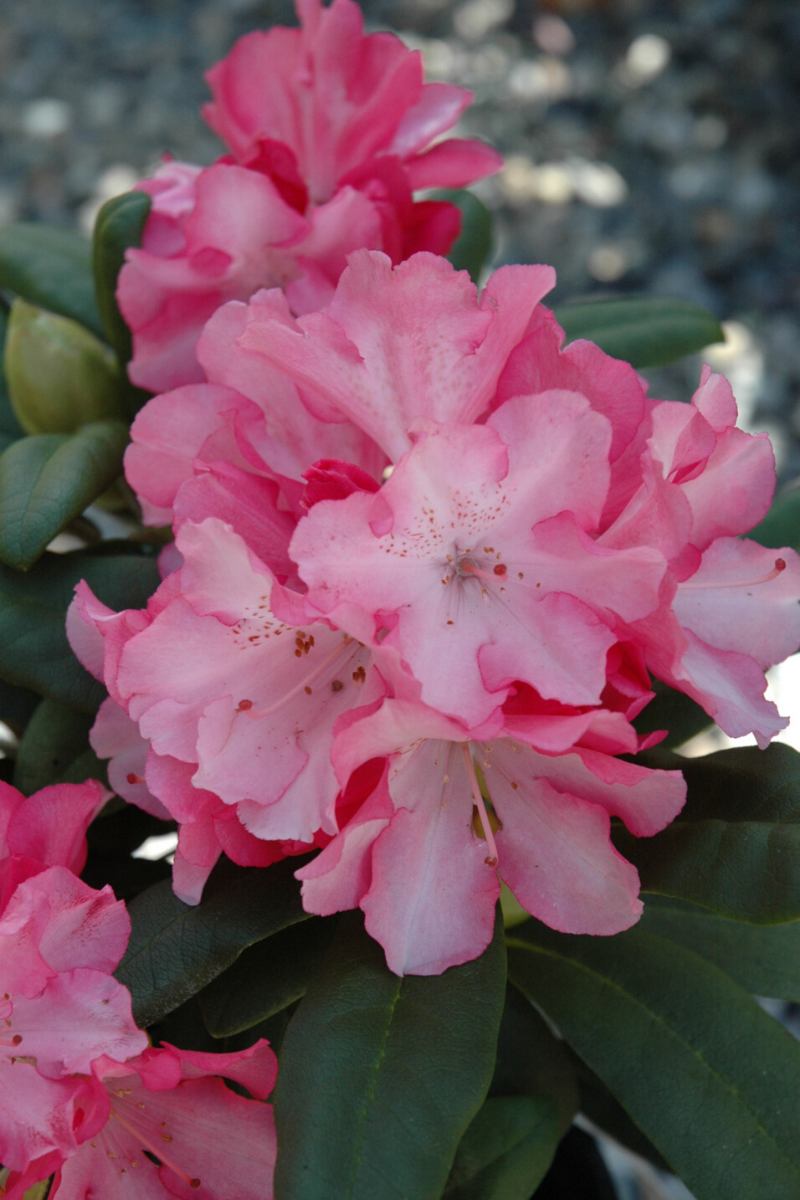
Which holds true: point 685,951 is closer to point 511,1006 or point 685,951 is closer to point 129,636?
point 511,1006

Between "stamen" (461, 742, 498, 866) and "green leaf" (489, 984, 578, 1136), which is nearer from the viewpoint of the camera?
"stamen" (461, 742, 498, 866)

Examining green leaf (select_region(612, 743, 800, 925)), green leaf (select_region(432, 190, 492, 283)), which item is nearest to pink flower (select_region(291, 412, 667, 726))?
green leaf (select_region(612, 743, 800, 925))

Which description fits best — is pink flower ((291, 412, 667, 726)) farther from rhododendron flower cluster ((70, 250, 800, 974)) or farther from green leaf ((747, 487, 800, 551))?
green leaf ((747, 487, 800, 551))

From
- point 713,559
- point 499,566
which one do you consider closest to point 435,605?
point 499,566

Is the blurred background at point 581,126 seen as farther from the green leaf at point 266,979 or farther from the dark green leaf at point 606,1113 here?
the green leaf at point 266,979

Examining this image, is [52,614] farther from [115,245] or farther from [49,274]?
[49,274]

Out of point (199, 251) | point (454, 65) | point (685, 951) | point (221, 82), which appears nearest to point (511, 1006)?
point (685, 951)
